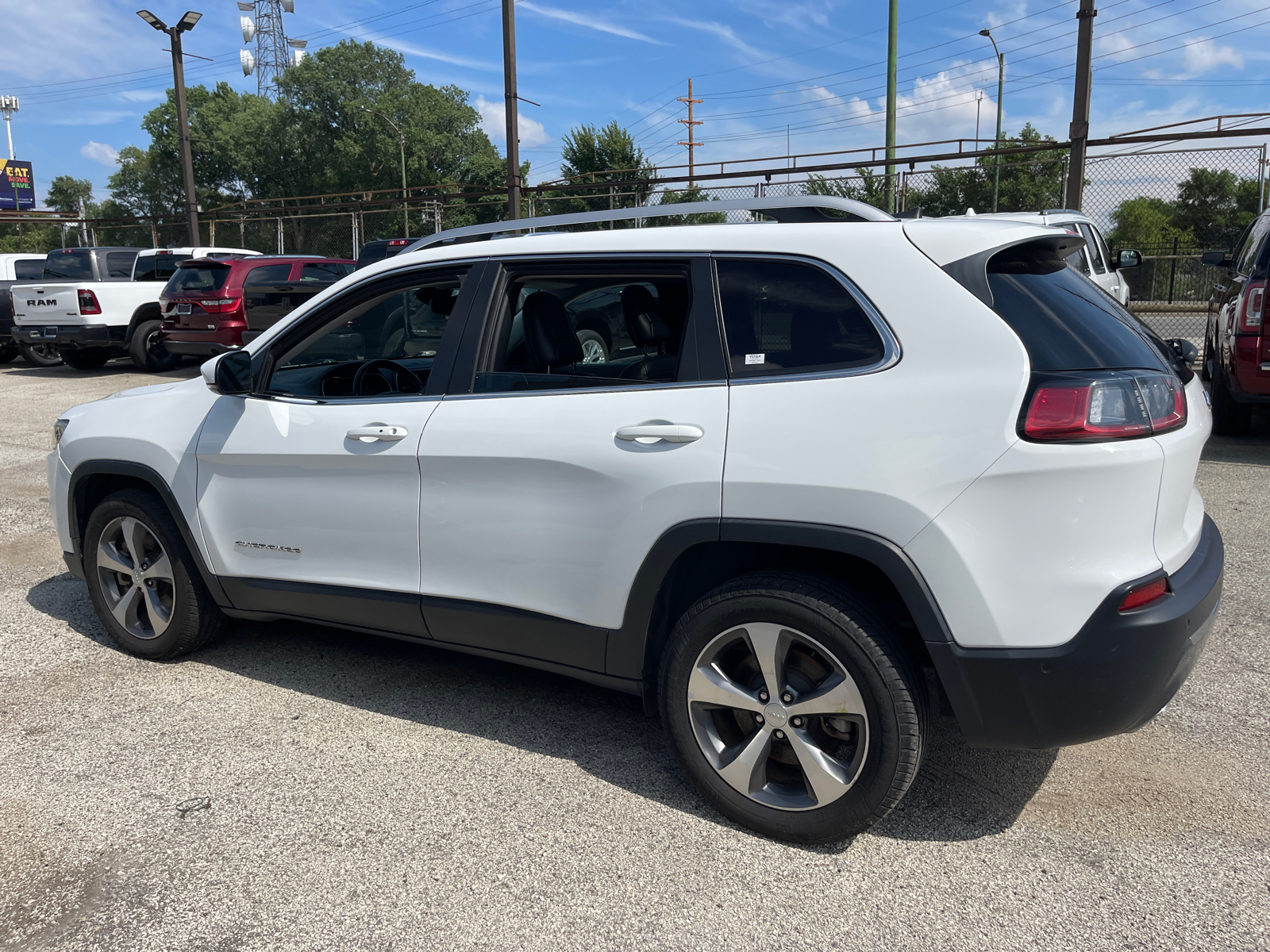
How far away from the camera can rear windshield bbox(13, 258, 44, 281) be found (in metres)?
18.8

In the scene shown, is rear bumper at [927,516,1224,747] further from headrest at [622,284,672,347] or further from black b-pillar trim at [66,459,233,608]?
black b-pillar trim at [66,459,233,608]

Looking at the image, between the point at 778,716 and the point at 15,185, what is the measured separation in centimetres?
11436

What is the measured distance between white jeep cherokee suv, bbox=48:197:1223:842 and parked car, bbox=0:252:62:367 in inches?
590

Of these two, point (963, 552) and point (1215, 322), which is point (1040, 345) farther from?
point (1215, 322)

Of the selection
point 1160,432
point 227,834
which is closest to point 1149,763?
point 1160,432

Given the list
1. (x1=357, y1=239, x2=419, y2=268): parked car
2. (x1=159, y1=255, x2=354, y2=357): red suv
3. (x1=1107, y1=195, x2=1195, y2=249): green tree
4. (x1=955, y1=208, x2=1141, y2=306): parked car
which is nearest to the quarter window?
(x1=955, y1=208, x2=1141, y2=306): parked car

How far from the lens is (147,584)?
167 inches

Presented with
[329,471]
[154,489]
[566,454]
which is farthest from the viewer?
[154,489]

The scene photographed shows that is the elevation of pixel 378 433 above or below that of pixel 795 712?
above

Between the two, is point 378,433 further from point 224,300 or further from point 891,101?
point 891,101

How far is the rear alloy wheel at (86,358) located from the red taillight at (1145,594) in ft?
57.6

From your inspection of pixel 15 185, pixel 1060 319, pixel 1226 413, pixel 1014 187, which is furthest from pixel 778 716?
pixel 15 185

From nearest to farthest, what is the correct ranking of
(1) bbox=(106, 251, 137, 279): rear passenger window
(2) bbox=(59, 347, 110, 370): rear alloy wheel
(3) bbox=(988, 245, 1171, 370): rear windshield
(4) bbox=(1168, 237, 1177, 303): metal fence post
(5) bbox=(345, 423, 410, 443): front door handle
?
(3) bbox=(988, 245, 1171, 370): rear windshield, (5) bbox=(345, 423, 410, 443): front door handle, (1) bbox=(106, 251, 137, 279): rear passenger window, (2) bbox=(59, 347, 110, 370): rear alloy wheel, (4) bbox=(1168, 237, 1177, 303): metal fence post

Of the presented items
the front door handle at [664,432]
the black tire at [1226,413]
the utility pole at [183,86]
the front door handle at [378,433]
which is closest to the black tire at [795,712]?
the front door handle at [664,432]
